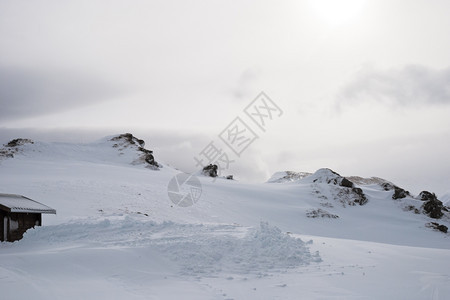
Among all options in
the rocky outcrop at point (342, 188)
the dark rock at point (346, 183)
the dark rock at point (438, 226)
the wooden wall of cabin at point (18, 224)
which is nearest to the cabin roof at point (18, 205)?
the wooden wall of cabin at point (18, 224)

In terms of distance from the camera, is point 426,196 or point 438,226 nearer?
point 438,226

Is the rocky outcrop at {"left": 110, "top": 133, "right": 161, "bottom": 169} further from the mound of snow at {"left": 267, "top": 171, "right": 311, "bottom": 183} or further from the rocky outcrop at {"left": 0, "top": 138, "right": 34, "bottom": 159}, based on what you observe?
the mound of snow at {"left": 267, "top": 171, "right": 311, "bottom": 183}

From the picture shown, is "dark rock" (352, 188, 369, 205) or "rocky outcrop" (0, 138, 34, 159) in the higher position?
"rocky outcrop" (0, 138, 34, 159)

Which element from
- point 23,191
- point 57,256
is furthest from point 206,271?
point 23,191

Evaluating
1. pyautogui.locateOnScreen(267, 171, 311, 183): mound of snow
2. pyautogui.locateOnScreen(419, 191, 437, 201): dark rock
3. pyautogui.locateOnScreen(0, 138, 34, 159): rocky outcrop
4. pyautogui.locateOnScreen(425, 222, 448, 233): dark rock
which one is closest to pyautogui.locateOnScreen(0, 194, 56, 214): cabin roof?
pyautogui.locateOnScreen(0, 138, 34, 159): rocky outcrop

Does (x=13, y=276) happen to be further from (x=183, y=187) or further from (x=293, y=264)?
(x=183, y=187)

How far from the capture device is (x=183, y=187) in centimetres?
4272

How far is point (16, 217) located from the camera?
18.5 metres

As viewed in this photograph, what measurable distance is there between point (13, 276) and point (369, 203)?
4468cm

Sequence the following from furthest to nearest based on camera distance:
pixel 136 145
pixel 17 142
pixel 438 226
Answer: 1. pixel 136 145
2. pixel 17 142
3. pixel 438 226

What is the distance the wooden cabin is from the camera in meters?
17.9

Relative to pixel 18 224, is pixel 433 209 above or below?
below

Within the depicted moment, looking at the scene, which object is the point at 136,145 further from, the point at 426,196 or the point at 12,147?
the point at 426,196

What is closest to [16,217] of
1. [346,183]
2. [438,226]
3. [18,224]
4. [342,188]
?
[18,224]
